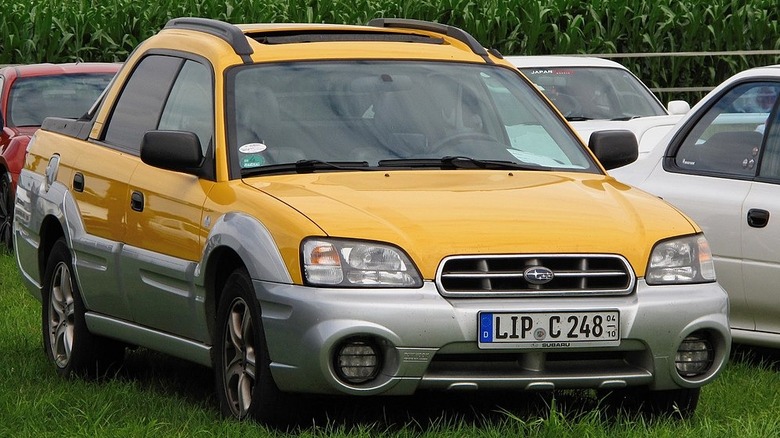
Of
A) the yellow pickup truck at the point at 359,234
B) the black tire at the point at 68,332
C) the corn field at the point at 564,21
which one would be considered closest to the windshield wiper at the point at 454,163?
the yellow pickup truck at the point at 359,234

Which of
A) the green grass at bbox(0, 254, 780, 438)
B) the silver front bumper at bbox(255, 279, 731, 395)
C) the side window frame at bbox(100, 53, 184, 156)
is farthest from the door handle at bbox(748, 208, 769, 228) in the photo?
the side window frame at bbox(100, 53, 184, 156)

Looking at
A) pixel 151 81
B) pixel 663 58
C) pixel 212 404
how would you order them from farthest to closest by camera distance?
pixel 663 58
pixel 151 81
pixel 212 404

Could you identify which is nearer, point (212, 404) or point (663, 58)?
point (212, 404)

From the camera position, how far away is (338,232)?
6.48 meters

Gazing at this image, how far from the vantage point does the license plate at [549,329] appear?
253 inches

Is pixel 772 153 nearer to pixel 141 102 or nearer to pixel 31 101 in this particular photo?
pixel 141 102

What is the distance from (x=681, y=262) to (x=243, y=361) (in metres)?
1.69

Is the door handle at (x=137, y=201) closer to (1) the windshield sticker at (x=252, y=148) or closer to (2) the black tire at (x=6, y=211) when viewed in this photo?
(1) the windshield sticker at (x=252, y=148)

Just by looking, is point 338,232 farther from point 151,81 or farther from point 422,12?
point 422,12

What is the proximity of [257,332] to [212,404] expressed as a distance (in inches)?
48.3

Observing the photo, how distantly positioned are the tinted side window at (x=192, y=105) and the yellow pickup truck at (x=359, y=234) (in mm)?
15

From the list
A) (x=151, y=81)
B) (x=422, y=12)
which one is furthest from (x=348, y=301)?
(x=422, y=12)

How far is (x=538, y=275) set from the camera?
6.50 metres

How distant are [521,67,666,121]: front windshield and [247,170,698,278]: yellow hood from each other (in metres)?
7.65
